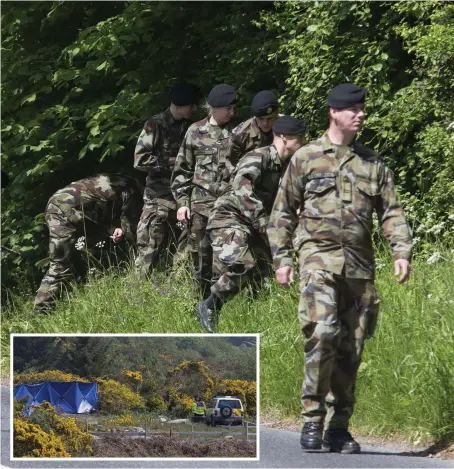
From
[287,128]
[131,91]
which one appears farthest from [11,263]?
[287,128]

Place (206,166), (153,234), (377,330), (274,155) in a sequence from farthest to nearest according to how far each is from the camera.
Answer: (153,234) → (206,166) → (274,155) → (377,330)

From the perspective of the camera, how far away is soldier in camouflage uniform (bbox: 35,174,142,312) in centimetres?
1310

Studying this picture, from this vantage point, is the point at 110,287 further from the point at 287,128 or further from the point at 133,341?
the point at 133,341

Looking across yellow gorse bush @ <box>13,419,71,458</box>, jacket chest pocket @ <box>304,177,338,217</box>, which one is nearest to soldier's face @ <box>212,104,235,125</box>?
jacket chest pocket @ <box>304,177,338,217</box>

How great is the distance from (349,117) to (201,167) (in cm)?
392

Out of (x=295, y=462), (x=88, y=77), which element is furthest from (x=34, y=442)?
(x=88, y=77)

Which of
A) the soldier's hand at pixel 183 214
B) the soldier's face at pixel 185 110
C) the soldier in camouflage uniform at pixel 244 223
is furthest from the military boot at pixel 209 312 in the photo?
the soldier's face at pixel 185 110

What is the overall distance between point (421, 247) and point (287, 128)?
2.31 metres

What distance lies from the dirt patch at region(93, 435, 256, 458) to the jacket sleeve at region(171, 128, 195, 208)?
4146 mm

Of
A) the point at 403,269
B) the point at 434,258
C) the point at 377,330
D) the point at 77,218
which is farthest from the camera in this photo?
the point at 77,218

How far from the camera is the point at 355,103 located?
7.62m

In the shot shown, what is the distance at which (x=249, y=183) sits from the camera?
391 inches

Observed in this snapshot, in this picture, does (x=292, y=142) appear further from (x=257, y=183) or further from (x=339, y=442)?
(x=339, y=442)

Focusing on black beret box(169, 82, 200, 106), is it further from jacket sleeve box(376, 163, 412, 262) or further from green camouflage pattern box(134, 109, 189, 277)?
jacket sleeve box(376, 163, 412, 262)
